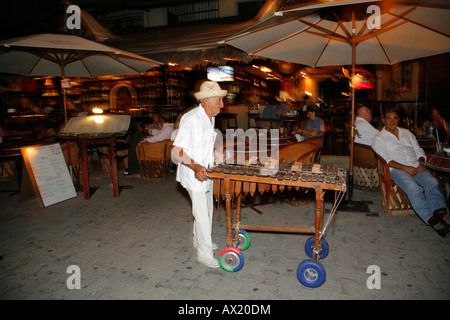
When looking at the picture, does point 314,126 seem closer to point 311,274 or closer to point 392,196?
point 392,196

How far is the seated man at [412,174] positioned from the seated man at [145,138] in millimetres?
4575

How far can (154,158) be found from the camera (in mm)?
6914

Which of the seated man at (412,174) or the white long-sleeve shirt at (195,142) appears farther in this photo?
the seated man at (412,174)

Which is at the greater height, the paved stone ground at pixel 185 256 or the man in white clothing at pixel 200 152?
the man in white clothing at pixel 200 152

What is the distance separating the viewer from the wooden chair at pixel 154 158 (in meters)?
6.89

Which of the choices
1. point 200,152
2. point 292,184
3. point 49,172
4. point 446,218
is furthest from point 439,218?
point 49,172

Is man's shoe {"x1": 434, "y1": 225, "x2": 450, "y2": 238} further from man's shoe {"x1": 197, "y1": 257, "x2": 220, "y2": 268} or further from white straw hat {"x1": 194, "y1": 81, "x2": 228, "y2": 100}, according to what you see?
white straw hat {"x1": 194, "y1": 81, "x2": 228, "y2": 100}

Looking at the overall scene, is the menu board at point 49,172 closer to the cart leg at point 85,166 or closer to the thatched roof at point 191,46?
the cart leg at point 85,166

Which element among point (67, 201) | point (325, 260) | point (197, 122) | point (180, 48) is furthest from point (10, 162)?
point (325, 260)

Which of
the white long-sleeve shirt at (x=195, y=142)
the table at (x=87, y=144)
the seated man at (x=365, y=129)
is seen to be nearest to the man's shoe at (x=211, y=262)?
the white long-sleeve shirt at (x=195, y=142)

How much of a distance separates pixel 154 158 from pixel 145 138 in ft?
2.31

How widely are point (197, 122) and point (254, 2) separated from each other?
34.6 feet

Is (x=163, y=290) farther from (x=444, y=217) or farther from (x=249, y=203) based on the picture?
(x=444, y=217)
